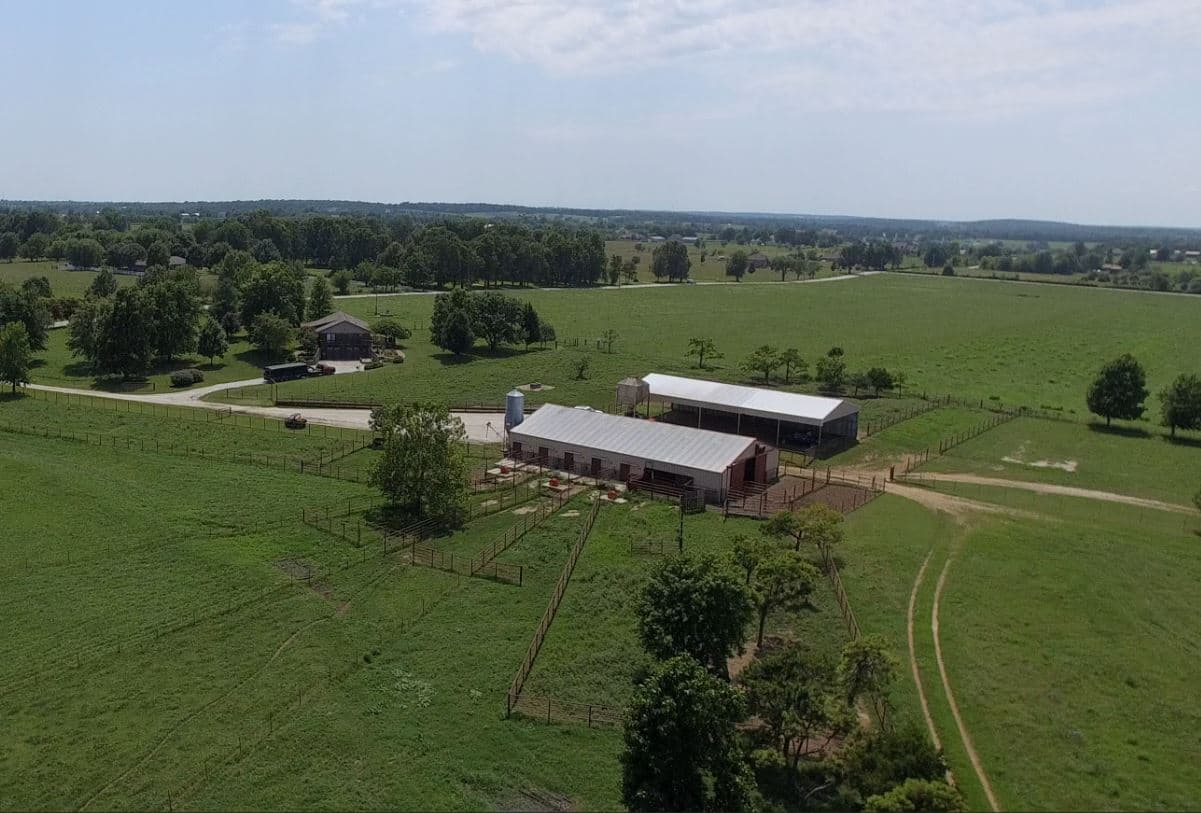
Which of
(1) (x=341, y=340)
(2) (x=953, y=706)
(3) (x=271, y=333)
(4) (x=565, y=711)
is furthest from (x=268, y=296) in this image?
(2) (x=953, y=706)

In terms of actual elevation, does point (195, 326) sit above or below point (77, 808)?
above

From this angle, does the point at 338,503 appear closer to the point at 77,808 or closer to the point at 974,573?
the point at 77,808

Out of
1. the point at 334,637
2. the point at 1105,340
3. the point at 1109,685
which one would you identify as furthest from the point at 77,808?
the point at 1105,340

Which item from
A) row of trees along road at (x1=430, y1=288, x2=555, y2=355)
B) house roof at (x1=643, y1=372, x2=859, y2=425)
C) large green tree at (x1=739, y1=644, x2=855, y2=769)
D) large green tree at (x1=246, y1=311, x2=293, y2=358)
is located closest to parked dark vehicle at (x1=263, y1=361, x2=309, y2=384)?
large green tree at (x1=246, y1=311, x2=293, y2=358)

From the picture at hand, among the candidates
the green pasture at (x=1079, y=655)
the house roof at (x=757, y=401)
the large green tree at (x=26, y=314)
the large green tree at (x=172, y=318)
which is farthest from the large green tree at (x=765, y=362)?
the large green tree at (x=26, y=314)

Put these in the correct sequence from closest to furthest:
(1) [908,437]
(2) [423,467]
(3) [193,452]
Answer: (2) [423,467] → (3) [193,452] → (1) [908,437]

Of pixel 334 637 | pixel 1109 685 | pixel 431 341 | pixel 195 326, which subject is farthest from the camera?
pixel 431 341

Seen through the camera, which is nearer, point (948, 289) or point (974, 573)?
point (974, 573)

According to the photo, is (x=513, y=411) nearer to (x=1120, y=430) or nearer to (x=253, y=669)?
(x=253, y=669)
